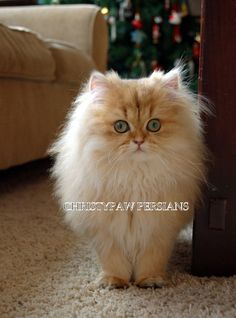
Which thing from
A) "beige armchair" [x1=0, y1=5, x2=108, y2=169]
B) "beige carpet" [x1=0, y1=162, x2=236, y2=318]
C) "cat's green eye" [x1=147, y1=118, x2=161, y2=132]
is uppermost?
"cat's green eye" [x1=147, y1=118, x2=161, y2=132]

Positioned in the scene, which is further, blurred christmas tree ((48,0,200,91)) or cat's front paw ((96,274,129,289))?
blurred christmas tree ((48,0,200,91))

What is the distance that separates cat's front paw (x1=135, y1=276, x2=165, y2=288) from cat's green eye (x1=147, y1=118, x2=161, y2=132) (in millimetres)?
327

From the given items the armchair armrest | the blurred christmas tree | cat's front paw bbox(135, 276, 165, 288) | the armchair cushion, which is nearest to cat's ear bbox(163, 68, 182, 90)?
cat's front paw bbox(135, 276, 165, 288)

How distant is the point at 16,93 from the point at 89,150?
0.86 meters

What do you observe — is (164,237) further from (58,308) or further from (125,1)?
(125,1)

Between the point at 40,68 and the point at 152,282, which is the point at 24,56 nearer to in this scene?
the point at 40,68

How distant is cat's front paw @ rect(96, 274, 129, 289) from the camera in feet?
3.14

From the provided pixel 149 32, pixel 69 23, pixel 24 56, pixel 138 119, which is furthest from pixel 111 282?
pixel 149 32

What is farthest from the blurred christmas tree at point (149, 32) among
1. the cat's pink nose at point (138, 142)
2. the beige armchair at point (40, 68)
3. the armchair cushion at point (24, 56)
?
the cat's pink nose at point (138, 142)

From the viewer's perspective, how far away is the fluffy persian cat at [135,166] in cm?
93

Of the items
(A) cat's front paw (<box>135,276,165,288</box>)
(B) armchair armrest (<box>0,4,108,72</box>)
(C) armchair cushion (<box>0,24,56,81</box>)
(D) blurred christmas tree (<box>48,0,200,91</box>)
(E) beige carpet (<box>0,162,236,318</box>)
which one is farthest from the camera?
(D) blurred christmas tree (<box>48,0,200,91</box>)

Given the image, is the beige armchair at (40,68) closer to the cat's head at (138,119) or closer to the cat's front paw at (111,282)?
the cat's head at (138,119)

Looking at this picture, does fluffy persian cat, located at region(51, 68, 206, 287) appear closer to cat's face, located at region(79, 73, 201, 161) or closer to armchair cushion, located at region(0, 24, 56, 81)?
cat's face, located at region(79, 73, 201, 161)

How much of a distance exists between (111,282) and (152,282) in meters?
0.09
